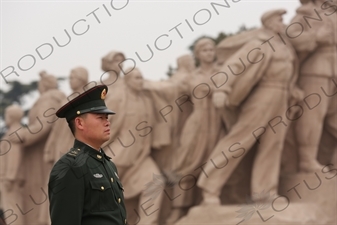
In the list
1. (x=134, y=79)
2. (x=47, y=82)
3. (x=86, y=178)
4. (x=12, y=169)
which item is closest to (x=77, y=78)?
(x=134, y=79)

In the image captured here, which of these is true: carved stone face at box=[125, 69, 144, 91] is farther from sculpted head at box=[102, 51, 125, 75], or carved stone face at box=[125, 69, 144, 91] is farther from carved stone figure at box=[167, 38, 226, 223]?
carved stone figure at box=[167, 38, 226, 223]

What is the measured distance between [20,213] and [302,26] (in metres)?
5.21

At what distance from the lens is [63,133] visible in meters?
13.9

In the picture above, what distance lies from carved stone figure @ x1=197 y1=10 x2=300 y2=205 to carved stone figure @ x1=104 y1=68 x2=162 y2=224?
3.39 feet

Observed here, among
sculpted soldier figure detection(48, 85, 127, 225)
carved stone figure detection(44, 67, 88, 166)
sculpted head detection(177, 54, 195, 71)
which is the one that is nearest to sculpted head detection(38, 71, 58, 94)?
carved stone figure detection(44, 67, 88, 166)

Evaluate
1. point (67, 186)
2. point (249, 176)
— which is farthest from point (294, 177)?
point (67, 186)

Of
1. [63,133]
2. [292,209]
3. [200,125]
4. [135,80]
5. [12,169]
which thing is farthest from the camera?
[12,169]

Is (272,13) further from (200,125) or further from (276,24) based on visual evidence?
(200,125)

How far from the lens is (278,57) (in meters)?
11.7

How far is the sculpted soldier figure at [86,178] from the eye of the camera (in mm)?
4188

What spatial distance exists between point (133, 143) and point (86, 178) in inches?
340

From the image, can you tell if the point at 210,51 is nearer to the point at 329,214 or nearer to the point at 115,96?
the point at 115,96

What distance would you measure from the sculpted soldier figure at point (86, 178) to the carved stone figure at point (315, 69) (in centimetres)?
776

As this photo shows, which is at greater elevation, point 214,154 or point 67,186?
point 67,186
